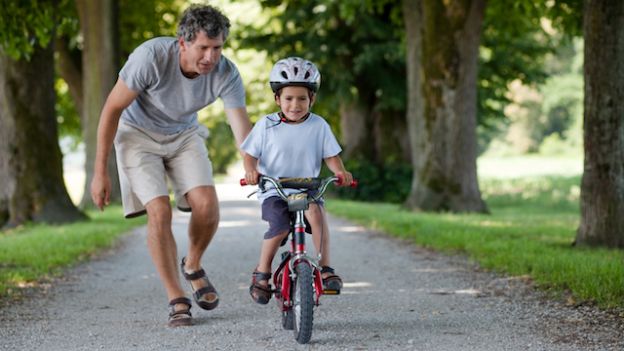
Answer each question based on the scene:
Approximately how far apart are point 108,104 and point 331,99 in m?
19.9

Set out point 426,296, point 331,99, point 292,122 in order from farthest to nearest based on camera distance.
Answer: point 331,99 → point 426,296 → point 292,122

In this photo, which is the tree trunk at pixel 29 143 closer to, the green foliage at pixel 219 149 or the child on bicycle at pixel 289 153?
the child on bicycle at pixel 289 153

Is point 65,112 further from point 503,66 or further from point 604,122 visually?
point 604,122

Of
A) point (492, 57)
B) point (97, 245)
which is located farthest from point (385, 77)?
point (97, 245)

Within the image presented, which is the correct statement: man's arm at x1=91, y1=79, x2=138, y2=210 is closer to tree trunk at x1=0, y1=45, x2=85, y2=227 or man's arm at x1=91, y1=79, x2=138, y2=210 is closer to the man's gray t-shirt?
the man's gray t-shirt

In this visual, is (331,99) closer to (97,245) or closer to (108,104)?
(97,245)

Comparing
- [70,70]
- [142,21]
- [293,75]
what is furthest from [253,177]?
[142,21]

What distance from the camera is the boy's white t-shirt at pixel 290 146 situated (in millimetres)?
6086

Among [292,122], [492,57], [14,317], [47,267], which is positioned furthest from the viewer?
[492,57]

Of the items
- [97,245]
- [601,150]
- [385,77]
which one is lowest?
[97,245]

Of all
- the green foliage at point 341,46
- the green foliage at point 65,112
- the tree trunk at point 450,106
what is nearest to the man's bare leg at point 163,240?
the tree trunk at point 450,106

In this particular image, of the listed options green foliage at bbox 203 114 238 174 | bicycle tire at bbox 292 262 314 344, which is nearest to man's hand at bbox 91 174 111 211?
bicycle tire at bbox 292 262 314 344

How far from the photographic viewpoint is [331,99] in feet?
85.3

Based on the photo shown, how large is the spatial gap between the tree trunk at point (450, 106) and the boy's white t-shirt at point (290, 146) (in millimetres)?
12517
